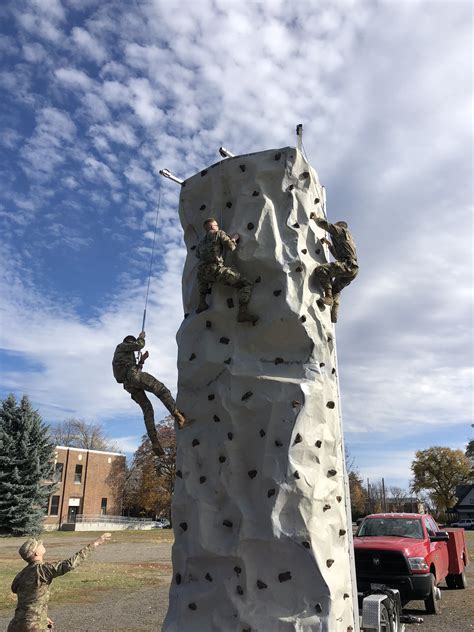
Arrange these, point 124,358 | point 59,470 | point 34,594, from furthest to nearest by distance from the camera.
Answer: point 59,470, point 124,358, point 34,594

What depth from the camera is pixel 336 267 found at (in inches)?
281

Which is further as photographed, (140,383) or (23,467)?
(23,467)

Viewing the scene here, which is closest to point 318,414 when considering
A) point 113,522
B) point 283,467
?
point 283,467

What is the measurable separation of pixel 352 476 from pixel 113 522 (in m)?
29.4

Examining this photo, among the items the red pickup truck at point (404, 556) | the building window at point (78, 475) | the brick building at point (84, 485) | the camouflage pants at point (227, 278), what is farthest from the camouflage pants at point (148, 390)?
the building window at point (78, 475)

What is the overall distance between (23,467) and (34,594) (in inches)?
1378

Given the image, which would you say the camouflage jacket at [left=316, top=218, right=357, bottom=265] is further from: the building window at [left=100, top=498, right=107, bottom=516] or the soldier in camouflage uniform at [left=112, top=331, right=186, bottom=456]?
the building window at [left=100, top=498, right=107, bottom=516]

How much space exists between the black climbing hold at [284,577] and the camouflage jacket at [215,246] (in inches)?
142

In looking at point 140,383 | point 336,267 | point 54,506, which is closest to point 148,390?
point 140,383

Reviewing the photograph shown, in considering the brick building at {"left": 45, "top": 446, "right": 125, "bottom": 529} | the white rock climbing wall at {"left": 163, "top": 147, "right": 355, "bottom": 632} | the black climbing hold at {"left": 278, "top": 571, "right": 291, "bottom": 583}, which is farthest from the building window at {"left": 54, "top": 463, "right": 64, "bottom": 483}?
the black climbing hold at {"left": 278, "top": 571, "right": 291, "bottom": 583}

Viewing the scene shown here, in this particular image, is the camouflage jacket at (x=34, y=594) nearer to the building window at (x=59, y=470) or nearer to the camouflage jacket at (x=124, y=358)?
the camouflage jacket at (x=124, y=358)

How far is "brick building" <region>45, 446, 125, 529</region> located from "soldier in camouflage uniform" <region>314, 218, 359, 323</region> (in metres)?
49.2

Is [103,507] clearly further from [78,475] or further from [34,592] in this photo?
[34,592]

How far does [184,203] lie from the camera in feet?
27.3
